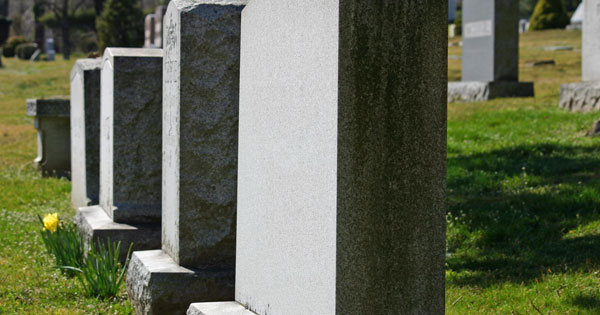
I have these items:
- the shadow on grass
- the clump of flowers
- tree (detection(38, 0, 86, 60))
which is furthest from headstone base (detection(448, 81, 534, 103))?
tree (detection(38, 0, 86, 60))

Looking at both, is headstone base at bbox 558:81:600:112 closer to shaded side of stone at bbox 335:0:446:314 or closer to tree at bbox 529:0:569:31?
shaded side of stone at bbox 335:0:446:314

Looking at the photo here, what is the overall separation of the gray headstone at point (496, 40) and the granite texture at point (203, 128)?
388 inches

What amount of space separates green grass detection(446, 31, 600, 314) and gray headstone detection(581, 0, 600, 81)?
1018mm

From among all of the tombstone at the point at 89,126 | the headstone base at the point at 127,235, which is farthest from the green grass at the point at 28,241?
the tombstone at the point at 89,126

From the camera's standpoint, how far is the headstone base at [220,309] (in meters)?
3.20

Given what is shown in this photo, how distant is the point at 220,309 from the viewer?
10.7 ft

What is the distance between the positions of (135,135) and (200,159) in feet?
5.21

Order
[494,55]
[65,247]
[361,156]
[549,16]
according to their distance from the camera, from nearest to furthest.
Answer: [361,156], [65,247], [494,55], [549,16]

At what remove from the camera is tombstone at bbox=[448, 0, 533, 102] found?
12805 millimetres

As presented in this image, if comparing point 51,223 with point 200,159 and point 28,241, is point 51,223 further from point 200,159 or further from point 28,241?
point 200,159

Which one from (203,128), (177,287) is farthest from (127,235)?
(203,128)

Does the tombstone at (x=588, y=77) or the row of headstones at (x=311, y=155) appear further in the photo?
the tombstone at (x=588, y=77)

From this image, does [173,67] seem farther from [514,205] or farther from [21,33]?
[21,33]

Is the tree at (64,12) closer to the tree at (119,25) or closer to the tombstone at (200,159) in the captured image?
the tree at (119,25)
